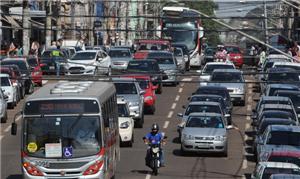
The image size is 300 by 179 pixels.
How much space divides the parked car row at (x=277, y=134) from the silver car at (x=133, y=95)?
472 cm

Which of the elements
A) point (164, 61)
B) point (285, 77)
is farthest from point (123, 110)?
point (164, 61)

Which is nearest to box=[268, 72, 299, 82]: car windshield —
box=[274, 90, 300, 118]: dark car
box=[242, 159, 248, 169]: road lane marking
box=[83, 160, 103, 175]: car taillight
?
box=[274, 90, 300, 118]: dark car

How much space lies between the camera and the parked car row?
76.5 ft

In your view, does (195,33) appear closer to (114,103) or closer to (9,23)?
(9,23)

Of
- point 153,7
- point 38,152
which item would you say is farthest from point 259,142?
point 153,7

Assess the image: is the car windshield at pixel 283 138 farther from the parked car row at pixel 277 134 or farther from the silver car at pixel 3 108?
the silver car at pixel 3 108

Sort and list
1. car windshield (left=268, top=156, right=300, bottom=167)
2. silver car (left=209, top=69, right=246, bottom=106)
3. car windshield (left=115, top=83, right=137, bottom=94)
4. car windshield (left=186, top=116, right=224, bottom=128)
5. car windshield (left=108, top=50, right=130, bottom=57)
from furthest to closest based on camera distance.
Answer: car windshield (left=108, top=50, right=130, bottom=57), silver car (left=209, top=69, right=246, bottom=106), car windshield (left=115, top=83, right=137, bottom=94), car windshield (left=186, top=116, right=224, bottom=128), car windshield (left=268, top=156, right=300, bottom=167)

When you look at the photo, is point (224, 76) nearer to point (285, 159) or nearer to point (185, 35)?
point (285, 159)

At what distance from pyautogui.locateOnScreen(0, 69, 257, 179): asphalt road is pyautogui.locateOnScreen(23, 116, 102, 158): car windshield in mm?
5421

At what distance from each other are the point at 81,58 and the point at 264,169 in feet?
112

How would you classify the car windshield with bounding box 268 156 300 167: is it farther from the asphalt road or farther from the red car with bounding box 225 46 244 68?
the red car with bounding box 225 46 244 68

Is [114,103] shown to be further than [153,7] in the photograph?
No

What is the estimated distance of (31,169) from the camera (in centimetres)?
2284

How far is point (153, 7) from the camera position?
Result: 117562mm
